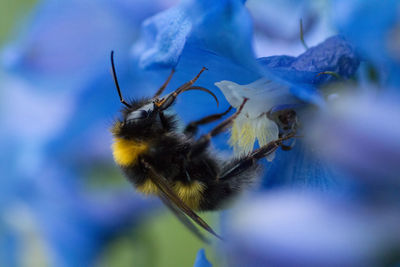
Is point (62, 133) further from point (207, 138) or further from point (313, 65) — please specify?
point (313, 65)

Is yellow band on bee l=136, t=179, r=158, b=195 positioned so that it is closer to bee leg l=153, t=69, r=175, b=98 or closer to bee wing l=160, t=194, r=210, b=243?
bee wing l=160, t=194, r=210, b=243

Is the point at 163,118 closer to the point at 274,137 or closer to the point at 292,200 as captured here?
the point at 274,137

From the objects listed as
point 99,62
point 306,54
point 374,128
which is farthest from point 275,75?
point 99,62

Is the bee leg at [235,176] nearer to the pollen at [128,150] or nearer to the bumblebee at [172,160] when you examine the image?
the bumblebee at [172,160]

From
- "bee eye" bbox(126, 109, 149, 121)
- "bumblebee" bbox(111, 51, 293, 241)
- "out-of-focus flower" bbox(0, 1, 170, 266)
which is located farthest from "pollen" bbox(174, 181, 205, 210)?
"out-of-focus flower" bbox(0, 1, 170, 266)

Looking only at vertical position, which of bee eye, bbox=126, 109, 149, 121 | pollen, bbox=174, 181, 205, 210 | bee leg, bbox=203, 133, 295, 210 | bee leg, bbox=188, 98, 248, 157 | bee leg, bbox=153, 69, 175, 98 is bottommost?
bee leg, bbox=203, 133, 295, 210

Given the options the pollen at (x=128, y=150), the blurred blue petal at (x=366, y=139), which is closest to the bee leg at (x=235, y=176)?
the pollen at (x=128, y=150)
